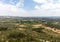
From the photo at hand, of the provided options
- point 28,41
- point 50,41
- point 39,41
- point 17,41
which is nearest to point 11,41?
point 17,41

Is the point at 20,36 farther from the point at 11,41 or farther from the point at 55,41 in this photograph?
the point at 55,41

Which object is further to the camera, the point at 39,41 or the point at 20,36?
the point at 20,36

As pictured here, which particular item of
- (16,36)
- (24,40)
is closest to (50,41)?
(24,40)

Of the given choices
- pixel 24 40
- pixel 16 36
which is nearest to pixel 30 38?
pixel 24 40

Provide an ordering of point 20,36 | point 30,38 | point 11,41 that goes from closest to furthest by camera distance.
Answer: point 11,41 → point 30,38 → point 20,36

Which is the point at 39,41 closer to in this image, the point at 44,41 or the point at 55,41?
the point at 44,41

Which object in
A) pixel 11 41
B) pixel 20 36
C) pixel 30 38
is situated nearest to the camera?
pixel 11 41

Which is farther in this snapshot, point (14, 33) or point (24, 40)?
point (14, 33)
